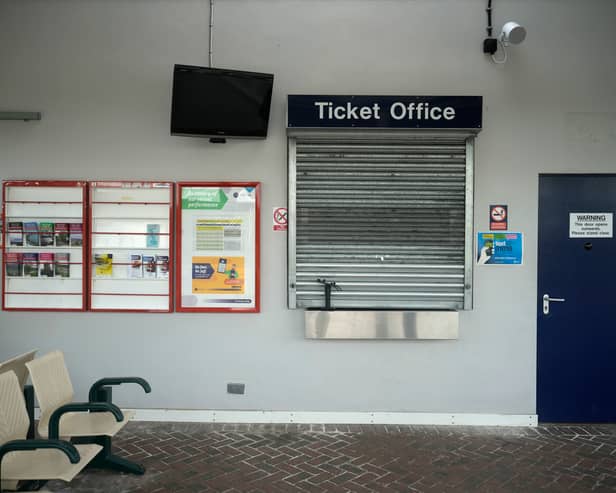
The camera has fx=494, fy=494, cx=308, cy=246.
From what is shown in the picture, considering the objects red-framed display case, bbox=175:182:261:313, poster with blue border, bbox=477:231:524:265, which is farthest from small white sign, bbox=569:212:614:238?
red-framed display case, bbox=175:182:261:313

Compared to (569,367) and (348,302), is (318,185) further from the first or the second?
(569,367)

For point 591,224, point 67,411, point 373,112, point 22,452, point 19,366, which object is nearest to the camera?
point 22,452

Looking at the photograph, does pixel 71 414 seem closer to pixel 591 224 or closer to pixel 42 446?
pixel 42 446

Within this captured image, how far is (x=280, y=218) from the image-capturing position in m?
5.06

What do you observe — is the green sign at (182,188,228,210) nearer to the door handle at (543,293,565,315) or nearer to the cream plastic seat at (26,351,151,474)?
the cream plastic seat at (26,351,151,474)

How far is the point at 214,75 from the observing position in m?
4.68

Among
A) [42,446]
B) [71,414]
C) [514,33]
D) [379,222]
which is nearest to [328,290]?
[379,222]

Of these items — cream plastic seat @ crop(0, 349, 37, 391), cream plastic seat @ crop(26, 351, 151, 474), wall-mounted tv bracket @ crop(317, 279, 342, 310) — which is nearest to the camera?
cream plastic seat @ crop(26, 351, 151, 474)

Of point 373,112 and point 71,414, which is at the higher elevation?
point 373,112

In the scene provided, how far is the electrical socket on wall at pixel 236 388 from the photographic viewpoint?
5.06 metres

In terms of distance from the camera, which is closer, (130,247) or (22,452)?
(22,452)

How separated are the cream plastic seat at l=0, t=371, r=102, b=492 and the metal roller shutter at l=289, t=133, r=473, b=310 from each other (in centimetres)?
249

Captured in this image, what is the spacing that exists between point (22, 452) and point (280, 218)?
9.58 ft

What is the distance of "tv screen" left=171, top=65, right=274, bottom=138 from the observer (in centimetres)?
466
